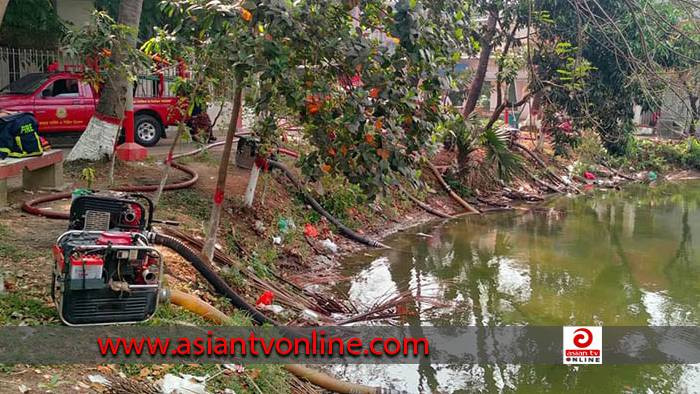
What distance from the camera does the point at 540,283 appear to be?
28.7 feet

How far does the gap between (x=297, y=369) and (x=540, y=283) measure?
15.7 ft

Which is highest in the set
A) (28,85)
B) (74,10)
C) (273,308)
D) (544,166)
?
(74,10)

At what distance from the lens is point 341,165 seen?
509 centimetres

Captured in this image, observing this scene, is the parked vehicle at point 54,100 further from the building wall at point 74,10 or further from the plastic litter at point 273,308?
the plastic litter at point 273,308

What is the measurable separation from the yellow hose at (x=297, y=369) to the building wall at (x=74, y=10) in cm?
1372

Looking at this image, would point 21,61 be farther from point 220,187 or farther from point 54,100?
point 220,187

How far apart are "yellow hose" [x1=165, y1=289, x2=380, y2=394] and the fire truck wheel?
329 inches

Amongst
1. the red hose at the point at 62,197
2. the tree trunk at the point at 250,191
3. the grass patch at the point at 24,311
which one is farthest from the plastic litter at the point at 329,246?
the grass patch at the point at 24,311

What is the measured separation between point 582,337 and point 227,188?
5329 mm

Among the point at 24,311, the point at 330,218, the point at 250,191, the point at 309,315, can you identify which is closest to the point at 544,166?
the point at 330,218

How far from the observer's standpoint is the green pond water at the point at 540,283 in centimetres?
573

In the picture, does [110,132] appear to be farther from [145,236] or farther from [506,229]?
[506,229]

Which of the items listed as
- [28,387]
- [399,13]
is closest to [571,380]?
[399,13]

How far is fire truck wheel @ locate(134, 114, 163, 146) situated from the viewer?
42.1ft
